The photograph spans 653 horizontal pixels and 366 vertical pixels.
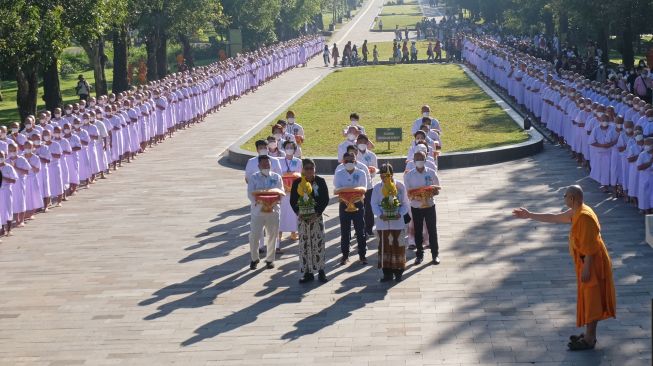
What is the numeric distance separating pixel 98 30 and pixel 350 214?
22125 mm

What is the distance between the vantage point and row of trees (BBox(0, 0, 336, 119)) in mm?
31812

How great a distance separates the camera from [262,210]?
16344 millimetres

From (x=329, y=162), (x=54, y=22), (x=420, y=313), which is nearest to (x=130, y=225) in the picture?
(x=329, y=162)

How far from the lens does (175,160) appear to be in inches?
1130

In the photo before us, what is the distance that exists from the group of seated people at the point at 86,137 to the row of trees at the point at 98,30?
2.88 meters

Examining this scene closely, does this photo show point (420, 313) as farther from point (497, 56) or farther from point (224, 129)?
point (497, 56)

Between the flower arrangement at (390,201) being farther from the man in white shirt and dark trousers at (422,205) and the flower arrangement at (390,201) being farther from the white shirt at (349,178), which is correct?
the white shirt at (349,178)

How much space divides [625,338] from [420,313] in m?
2.61

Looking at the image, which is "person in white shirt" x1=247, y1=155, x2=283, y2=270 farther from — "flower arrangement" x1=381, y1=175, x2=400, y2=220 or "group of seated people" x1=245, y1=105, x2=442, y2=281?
"flower arrangement" x1=381, y1=175, x2=400, y2=220

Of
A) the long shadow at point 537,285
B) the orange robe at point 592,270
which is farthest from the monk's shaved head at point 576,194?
the long shadow at point 537,285

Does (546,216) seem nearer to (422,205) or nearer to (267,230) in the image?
(422,205)

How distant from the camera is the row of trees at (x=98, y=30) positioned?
31.8 metres

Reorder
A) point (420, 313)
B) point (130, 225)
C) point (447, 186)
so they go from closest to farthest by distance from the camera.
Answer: point (420, 313) → point (130, 225) → point (447, 186)

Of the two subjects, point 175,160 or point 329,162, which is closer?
point 329,162
